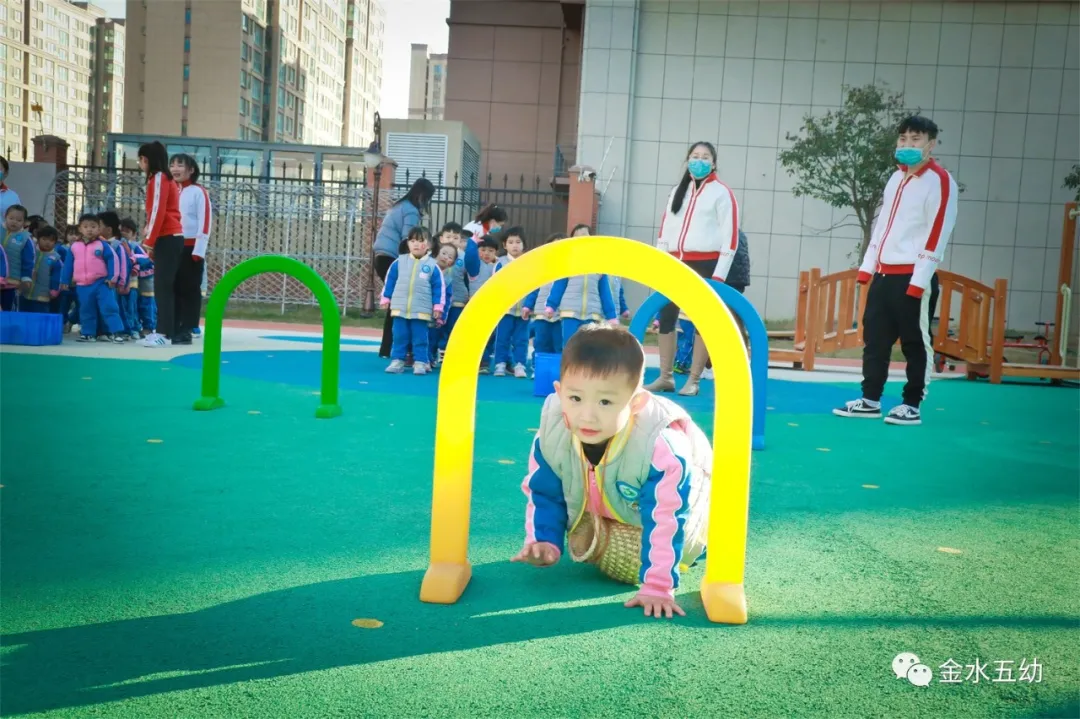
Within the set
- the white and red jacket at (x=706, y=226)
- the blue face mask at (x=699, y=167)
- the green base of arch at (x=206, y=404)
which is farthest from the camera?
the white and red jacket at (x=706, y=226)

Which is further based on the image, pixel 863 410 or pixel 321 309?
pixel 863 410

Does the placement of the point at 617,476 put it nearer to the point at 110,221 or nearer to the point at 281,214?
the point at 110,221

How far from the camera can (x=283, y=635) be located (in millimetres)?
2238

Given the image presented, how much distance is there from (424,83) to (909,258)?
56.0m

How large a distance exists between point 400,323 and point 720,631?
7101 millimetres

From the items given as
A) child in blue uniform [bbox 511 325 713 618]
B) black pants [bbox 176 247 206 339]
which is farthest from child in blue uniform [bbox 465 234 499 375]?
child in blue uniform [bbox 511 325 713 618]

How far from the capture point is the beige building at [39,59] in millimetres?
4184

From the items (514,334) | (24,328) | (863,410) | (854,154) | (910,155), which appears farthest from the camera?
(854,154)

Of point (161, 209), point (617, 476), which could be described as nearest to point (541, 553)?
point (617, 476)

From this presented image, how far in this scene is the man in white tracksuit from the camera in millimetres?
6438

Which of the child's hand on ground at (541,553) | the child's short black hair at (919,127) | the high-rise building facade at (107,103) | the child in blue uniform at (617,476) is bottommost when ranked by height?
the child's hand on ground at (541,553)

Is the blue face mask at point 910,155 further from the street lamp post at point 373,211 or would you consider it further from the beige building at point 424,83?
the beige building at point 424,83

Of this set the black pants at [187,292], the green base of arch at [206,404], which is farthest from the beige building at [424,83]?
the green base of arch at [206,404]

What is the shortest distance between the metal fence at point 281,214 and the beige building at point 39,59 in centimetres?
1223
